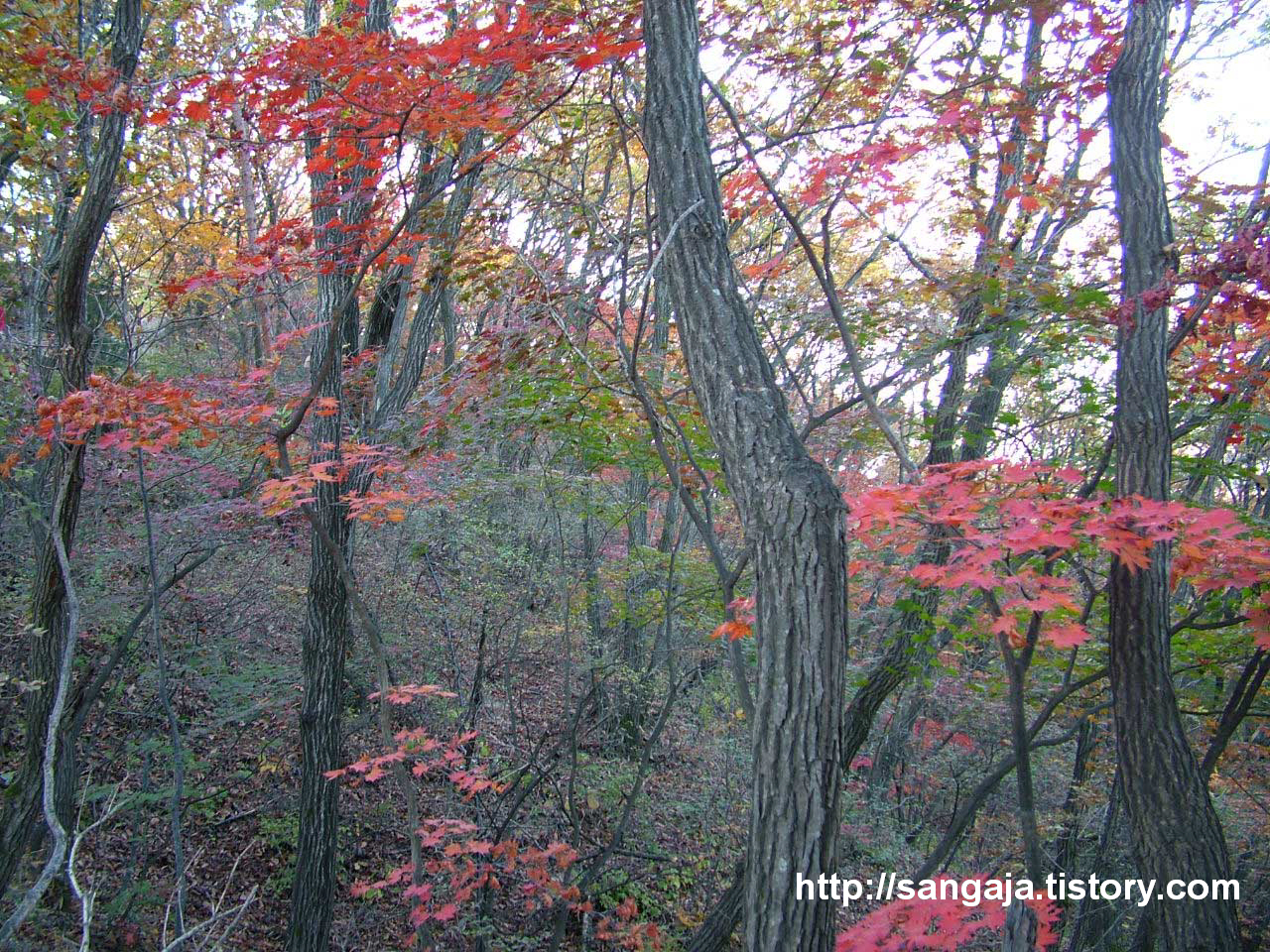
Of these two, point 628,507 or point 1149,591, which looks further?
point 628,507

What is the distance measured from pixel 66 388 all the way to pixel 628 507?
443 cm

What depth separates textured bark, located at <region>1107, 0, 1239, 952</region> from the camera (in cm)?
350

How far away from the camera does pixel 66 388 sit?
423 cm

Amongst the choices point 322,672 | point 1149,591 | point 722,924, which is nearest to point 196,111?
point 322,672

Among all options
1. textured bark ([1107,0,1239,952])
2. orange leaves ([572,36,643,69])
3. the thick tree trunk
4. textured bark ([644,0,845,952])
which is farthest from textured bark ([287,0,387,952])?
textured bark ([1107,0,1239,952])

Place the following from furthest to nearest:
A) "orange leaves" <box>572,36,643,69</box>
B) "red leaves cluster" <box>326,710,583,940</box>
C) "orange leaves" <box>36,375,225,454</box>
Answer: "red leaves cluster" <box>326,710,583,940</box> → "orange leaves" <box>36,375,225,454</box> → "orange leaves" <box>572,36,643,69</box>

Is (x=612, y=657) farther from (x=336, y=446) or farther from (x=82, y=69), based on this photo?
(x=82, y=69)

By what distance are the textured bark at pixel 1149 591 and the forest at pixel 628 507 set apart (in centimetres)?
2

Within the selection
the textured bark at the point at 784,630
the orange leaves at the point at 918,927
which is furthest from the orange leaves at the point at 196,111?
the orange leaves at the point at 918,927

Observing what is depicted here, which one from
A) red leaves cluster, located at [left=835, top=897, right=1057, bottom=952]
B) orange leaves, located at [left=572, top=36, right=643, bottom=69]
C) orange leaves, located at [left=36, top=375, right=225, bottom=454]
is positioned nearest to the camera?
red leaves cluster, located at [left=835, top=897, right=1057, bottom=952]

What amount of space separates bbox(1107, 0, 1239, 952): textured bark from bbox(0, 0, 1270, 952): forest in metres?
0.02

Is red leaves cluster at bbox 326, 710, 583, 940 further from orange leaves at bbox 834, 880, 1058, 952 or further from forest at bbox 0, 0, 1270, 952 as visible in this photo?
orange leaves at bbox 834, 880, 1058, 952

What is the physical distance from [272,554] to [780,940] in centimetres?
753

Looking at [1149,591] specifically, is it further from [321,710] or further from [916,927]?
[321,710]
